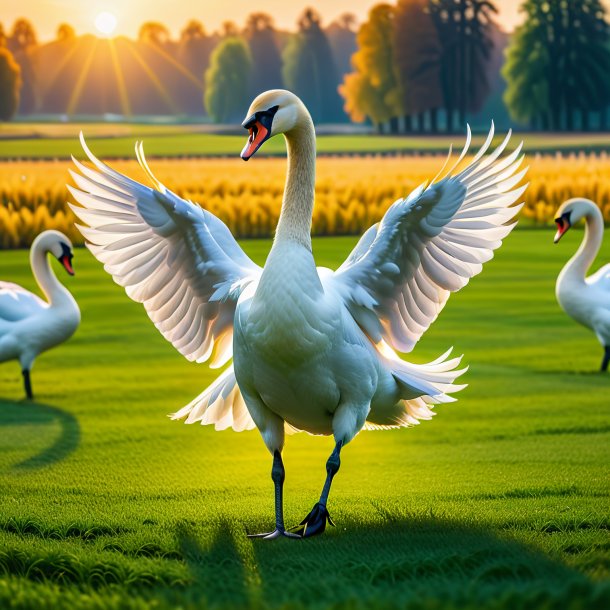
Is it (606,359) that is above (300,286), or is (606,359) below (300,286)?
below

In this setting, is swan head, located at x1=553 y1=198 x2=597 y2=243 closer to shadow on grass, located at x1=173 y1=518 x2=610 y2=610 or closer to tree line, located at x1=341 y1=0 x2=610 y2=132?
shadow on grass, located at x1=173 y1=518 x2=610 y2=610

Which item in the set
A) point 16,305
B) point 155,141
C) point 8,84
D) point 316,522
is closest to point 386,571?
point 316,522

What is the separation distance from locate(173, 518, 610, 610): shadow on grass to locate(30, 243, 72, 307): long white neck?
3.63 metres

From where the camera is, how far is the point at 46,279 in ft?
25.7

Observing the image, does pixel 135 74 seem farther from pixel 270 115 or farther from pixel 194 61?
pixel 270 115

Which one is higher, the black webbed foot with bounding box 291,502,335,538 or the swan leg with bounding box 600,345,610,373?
the black webbed foot with bounding box 291,502,335,538

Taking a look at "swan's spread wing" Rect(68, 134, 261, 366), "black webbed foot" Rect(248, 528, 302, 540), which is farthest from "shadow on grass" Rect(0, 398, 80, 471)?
"black webbed foot" Rect(248, 528, 302, 540)

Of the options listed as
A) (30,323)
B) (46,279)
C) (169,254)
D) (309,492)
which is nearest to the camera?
(169,254)

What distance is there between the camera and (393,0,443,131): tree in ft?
55.9

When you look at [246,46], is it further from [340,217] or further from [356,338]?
[356,338]

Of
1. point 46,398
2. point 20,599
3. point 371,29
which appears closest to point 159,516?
point 20,599

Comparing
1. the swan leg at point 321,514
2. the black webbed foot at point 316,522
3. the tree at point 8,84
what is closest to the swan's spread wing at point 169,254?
the swan leg at point 321,514

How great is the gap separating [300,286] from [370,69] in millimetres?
14664

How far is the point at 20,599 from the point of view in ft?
9.86
